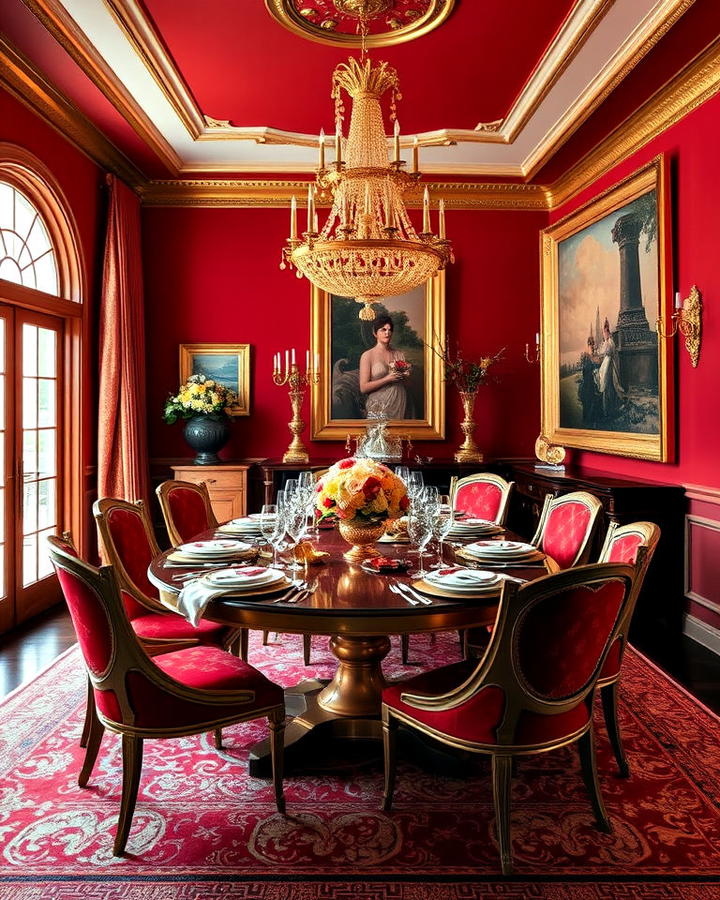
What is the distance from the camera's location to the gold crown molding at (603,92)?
12.5ft

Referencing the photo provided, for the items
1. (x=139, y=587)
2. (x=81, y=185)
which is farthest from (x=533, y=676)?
(x=81, y=185)

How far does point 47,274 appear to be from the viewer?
5.30 m

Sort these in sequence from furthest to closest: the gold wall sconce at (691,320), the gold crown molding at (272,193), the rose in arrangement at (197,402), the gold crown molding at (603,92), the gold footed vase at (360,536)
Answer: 1. the gold crown molding at (272,193)
2. the rose in arrangement at (197,402)
3. the gold wall sconce at (691,320)
4. the gold crown molding at (603,92)
5. the gold footed vase at (360,536)

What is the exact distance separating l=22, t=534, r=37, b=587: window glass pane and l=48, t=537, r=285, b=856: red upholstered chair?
2838 mm

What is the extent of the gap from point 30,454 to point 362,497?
3271 millimetres

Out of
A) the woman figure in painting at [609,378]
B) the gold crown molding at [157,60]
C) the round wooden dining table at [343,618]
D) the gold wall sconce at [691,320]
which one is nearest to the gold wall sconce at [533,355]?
the woman figure in painting at [609,378]

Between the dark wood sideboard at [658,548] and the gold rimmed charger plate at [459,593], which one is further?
the dark wood sideboard at [658,548]

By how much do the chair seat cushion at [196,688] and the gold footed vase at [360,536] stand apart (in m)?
0.66

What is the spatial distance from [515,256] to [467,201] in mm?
696

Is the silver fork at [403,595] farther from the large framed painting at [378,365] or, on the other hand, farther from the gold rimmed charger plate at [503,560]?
the large framed painting at [378,365]

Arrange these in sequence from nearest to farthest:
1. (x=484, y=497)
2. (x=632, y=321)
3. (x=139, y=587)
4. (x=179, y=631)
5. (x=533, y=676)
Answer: (x=533, y=676) → (x=179, y=631) → (x=139, y=587) → (x=484, y=497) → (x=632, y=321)

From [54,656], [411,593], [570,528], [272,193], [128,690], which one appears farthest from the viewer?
[272,193]

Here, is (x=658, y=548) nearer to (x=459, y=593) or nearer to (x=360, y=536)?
(x=360, y=536)

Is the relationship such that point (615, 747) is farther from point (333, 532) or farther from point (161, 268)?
point (161, 268)
